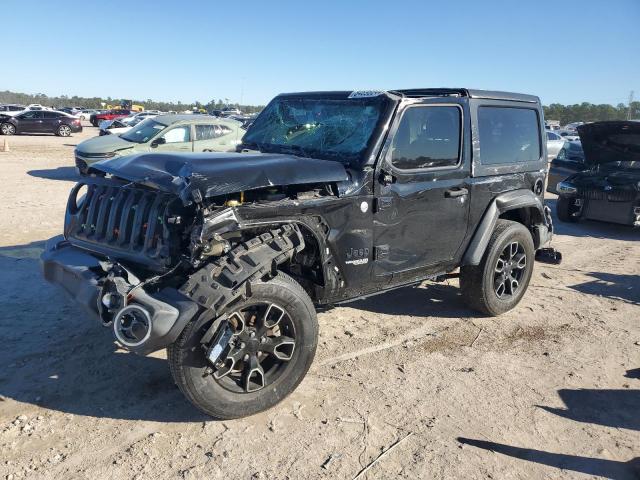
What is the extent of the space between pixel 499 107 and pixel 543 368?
2410 millimetres

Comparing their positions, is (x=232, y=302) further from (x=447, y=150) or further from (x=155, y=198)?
(x=447, y=150)

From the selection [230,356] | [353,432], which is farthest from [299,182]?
[353,432]

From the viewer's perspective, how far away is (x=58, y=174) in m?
13.7

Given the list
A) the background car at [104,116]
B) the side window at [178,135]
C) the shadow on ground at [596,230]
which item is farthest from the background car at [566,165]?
the background car at [104,116]

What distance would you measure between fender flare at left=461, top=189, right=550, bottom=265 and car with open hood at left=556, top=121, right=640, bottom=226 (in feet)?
15.6

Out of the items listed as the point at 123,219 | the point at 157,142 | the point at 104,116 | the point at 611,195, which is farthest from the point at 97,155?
the point at 104,116

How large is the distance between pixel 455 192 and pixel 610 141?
6.31m

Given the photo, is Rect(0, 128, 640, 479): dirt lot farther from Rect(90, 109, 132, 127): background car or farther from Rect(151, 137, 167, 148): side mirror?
Rect(90, 109, 132, 127): background car

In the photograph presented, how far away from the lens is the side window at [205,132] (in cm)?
1242

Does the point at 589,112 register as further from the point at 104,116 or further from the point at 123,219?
the point at 123,219

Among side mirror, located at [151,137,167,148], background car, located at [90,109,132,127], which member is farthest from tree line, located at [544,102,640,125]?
side mirror, located at [151,137,167,148]

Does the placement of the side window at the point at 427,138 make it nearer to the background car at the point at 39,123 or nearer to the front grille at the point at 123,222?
the front grille at the point at 123,222

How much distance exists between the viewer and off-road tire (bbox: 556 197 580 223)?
10.2 meters

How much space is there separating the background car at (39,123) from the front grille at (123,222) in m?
28.3
